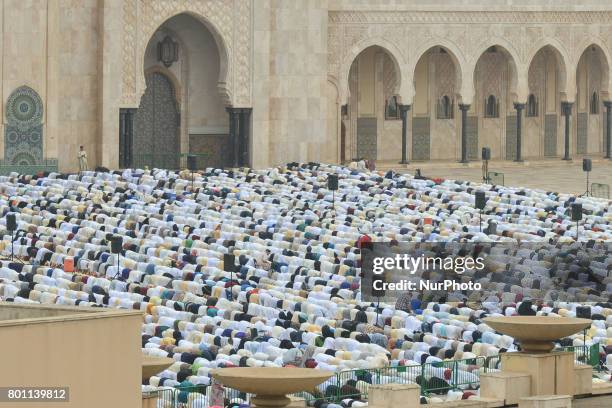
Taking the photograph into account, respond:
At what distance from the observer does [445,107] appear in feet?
135

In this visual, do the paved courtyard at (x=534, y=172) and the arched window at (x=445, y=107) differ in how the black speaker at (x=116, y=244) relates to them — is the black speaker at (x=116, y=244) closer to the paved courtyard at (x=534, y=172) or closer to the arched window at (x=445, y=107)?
the paved courtyard at (x=534, y=172)

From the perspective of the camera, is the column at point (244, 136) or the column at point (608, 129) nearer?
the column at point (244, 136)

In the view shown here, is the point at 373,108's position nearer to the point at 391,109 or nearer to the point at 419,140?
the point at 391,109

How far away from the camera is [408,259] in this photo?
26.2 metres

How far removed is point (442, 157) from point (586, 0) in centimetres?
466

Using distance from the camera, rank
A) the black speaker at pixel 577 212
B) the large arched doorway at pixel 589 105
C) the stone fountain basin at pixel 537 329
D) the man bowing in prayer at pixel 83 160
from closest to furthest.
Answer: the stone fountain basin at pixel 537 329 → the black speaker at pixel 577 212 → the man bowing in prayer at pixel 83 160 → the large arched doorway at pixel 589 105

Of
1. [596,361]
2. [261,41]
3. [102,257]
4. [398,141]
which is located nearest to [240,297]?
[102,257]

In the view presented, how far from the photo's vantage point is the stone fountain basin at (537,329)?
16719mm

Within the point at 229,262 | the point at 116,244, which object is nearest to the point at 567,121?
the point at 116,244

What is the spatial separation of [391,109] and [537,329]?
23790mm

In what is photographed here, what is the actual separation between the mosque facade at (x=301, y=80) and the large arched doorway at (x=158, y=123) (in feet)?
0.09

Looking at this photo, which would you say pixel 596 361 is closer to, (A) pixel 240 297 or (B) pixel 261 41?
(A) pixel 240 297

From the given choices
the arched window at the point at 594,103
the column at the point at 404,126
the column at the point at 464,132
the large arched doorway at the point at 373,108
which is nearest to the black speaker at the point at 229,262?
the column at the point at 404,126

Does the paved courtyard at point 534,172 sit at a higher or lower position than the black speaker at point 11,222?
higher
